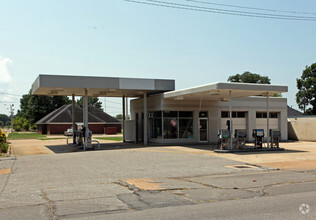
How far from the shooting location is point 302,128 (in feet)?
112

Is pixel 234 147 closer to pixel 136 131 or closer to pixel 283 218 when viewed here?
pixel 136 131

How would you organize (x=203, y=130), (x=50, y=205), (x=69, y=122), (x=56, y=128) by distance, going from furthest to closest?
(x=69, y=122) → (x=56, y=128) → (x=203, y=130) → (x=50, y=205)

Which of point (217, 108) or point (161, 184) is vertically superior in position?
point (217, 108)

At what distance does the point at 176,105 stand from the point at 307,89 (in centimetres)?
3958

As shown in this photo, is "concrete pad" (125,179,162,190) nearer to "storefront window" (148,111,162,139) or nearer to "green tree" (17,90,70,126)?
"storefront window" (148,111,162,139)

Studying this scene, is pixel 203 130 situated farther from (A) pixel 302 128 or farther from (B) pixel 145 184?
(B) pixel 145 184

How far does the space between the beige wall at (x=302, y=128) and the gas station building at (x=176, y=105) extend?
7.15 feet

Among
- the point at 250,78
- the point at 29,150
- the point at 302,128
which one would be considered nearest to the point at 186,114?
the point at 29,150

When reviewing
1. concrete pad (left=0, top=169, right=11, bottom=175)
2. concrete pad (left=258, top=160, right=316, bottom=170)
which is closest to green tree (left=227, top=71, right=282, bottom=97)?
concrete pad (left=258, top=160, right=316, bottom=170)

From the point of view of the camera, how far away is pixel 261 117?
32219mm

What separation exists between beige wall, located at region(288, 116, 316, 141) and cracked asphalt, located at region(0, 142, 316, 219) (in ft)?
64.7

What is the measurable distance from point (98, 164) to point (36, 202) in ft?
25.2

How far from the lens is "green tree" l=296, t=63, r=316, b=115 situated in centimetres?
5847

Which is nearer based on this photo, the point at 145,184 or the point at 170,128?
the point at 145,184
